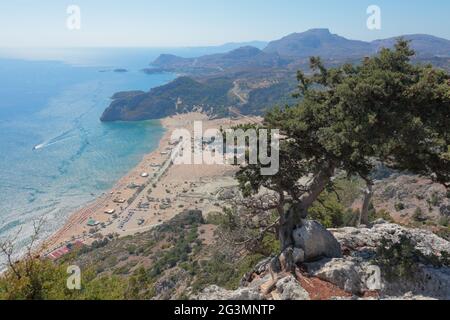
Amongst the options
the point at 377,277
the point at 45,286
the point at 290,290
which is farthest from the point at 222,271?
the point at 45,286

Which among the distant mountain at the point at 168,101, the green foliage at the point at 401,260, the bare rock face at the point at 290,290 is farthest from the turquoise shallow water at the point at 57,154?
the green foliage at the point at 401,260

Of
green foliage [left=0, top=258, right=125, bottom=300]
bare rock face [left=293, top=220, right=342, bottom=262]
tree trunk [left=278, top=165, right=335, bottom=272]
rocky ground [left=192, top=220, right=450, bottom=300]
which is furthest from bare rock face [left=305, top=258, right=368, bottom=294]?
green foliage [left=0, top=258, right=125, bottom=300]

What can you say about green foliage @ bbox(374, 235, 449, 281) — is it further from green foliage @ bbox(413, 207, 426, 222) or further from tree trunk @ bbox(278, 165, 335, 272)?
green foliage @ bbox(413, 207, 426, 222)
